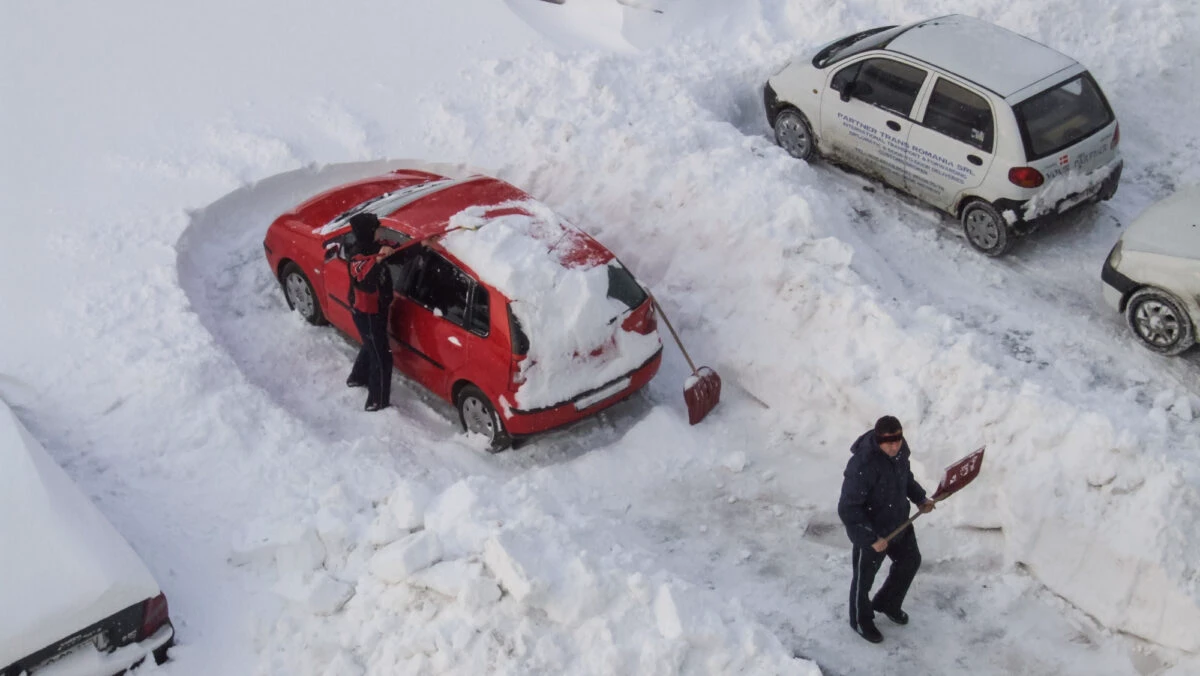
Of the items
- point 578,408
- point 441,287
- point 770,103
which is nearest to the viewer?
point 578,408

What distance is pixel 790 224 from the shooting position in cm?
902

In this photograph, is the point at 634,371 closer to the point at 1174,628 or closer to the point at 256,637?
the point at 256,637

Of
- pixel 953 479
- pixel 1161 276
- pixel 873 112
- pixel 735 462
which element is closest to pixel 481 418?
pixel 735 462

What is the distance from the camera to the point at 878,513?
5.92 meters

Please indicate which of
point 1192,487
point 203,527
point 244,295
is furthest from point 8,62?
point 1192,487

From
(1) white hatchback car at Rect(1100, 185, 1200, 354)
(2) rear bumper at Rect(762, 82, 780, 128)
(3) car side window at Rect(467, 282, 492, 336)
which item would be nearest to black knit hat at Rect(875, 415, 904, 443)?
(3) car side window at Rect(467, 282, 492, 336)

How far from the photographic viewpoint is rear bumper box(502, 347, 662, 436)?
25.1ft

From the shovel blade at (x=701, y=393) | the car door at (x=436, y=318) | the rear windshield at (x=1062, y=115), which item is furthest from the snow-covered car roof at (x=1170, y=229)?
the car door at (x=436, y=318)

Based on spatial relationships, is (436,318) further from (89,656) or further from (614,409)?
(89,656)

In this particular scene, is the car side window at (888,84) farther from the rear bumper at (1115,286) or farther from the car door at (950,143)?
the rear bumper at (1115,286)

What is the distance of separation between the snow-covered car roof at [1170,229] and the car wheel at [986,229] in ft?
3.42

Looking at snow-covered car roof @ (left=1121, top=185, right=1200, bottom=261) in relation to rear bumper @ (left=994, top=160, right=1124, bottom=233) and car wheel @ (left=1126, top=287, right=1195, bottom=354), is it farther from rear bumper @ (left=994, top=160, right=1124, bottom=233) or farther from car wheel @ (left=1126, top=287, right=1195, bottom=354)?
rear bumper @ (left=994, top=160, right=1124, bottom=233)

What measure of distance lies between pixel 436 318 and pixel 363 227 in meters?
0.90

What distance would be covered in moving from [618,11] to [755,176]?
391cm
